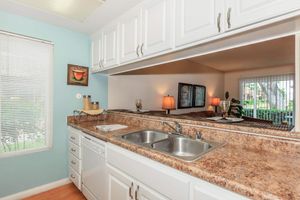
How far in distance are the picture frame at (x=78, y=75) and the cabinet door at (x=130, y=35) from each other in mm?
872

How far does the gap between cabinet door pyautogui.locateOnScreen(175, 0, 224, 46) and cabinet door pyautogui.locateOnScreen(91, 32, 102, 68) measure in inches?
51.3

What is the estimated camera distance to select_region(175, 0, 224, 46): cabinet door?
98 cm

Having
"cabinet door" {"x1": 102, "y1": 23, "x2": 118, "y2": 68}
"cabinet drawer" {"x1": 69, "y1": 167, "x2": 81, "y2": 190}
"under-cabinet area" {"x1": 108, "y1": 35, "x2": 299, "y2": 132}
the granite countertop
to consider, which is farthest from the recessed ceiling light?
"cabinet drawer" {"x1": 69, "y1": 167, "x2": 81, "y2": 190}

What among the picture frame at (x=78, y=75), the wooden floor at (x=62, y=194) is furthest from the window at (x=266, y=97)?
the wooden floor at (x=62, y=194)

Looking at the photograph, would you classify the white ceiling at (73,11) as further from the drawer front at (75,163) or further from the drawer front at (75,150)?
the drawer front at (75,163)

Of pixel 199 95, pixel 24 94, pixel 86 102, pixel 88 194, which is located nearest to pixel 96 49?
pixel 86 102

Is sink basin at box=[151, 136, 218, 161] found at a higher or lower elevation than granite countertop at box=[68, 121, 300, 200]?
lower

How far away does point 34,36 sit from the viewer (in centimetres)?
197

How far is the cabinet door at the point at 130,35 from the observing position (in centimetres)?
155

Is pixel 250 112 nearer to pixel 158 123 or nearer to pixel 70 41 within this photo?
pixel 158 123

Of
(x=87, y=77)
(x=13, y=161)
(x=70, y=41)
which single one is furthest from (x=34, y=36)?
(x=13, y=161)

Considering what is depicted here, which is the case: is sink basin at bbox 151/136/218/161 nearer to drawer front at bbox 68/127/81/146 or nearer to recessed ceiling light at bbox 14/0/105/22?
drawer front at bbox 68/127/81/146

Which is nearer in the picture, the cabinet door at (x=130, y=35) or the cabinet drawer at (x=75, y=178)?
the cabinet door at (x=130, y=35)

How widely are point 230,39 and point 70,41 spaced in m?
2.08
